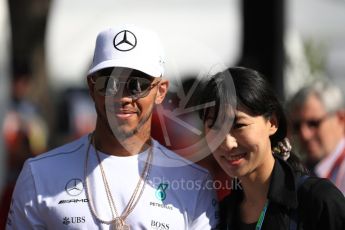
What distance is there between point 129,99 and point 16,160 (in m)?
5.98

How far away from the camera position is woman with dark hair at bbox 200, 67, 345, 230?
3887 mm

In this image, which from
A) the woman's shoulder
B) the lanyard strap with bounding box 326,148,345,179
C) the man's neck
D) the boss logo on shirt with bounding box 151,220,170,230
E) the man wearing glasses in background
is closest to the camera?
the woman's shoulder

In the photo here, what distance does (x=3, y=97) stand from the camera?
1010cm

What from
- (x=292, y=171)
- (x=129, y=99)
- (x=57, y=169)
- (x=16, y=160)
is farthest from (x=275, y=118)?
(x=16, y=160)

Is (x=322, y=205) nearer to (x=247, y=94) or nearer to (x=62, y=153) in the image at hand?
(x=247, y=94)

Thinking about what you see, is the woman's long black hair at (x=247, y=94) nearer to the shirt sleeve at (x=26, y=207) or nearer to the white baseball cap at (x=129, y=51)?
the white baseball cap at (x=129, y=51)

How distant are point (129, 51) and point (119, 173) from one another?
51 centimetres

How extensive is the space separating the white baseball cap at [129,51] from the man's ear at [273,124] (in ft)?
1.66

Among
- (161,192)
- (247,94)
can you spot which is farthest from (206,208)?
(247,94)

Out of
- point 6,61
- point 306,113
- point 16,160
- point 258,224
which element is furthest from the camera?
point 6,61

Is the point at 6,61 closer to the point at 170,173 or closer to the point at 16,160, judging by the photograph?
the point at 16,160

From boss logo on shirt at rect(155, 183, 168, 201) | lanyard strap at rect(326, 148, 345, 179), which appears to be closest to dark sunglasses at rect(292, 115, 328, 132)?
lanyard strap at rect(326, 148, 345, 179)

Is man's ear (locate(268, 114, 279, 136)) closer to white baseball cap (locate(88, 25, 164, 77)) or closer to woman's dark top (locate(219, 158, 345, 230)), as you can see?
woman's dark top (locate(219, 158, 345, 230))

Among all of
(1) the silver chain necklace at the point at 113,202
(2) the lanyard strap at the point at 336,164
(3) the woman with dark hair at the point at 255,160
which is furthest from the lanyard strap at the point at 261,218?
(2) the lanyard strap at the point at 336,164
